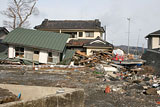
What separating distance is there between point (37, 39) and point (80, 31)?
891cm

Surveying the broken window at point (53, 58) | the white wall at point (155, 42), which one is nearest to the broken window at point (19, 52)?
the broken window at point (53, 58)

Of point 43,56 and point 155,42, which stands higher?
point 155,42

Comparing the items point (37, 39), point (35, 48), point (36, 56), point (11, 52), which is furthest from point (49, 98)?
point (11, 52)

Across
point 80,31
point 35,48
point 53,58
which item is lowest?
point 53,58

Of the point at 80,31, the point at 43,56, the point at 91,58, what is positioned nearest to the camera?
the point at 43,56

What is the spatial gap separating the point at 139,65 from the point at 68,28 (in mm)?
13767

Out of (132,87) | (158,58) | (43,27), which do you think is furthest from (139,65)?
(43,27)

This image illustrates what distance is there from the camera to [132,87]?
10055mm

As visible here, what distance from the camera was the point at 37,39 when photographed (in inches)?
793

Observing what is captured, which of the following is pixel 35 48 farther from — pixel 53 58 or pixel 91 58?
pixel 91 58

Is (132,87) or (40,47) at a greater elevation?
(40,47)

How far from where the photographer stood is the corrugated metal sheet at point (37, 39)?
19312 millimetres

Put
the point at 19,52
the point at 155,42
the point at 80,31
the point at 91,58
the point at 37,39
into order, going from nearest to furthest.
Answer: the point at 19,52 → the point at 37,39 → the point at 91,58 → the point at 155,42 → the point at 80,31

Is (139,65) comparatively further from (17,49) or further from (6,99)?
(6,99)
